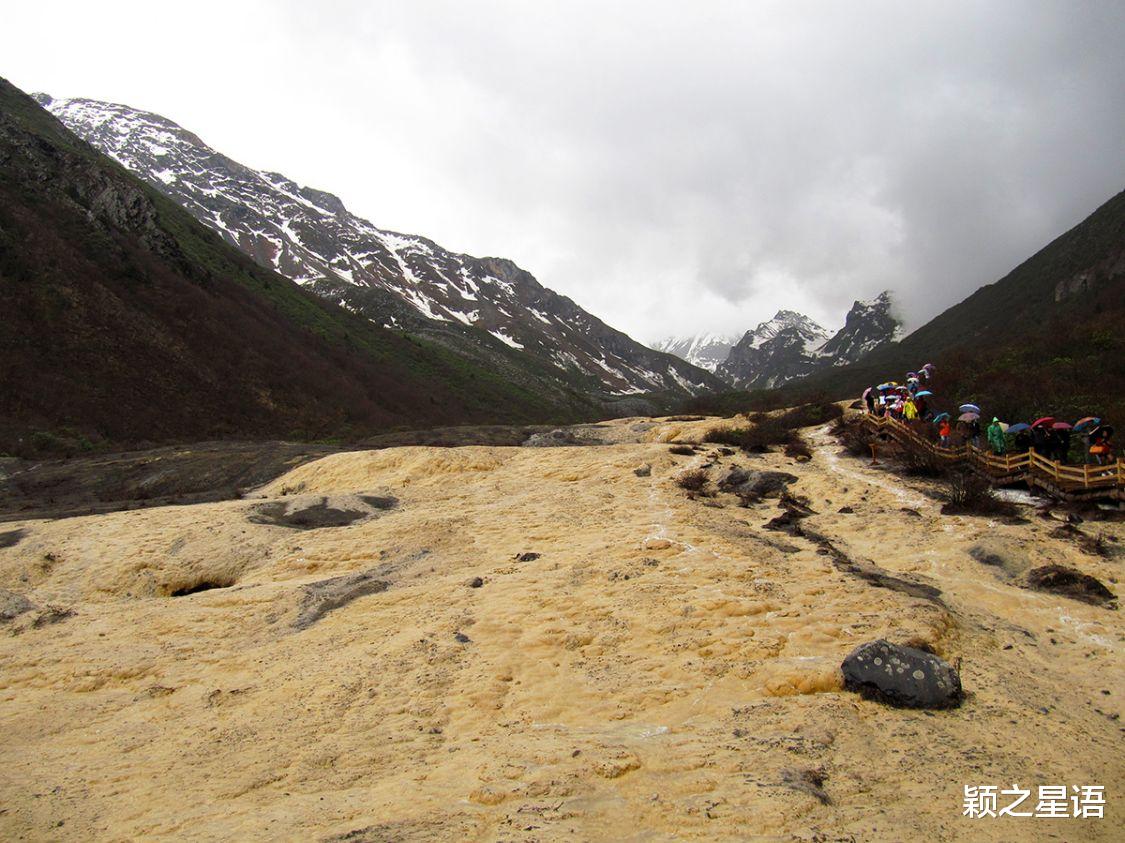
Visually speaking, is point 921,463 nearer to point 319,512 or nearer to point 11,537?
point 319,512

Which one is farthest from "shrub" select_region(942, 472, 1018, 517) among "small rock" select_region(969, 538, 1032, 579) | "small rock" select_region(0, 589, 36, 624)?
"small rock" select_region(0, 589, 36, 624)

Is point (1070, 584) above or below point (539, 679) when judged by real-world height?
above

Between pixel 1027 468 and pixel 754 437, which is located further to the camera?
pixel 754 437

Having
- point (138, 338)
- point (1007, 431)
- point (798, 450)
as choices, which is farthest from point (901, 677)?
point (138, 338)

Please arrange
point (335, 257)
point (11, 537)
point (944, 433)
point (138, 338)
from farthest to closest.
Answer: point (335, 257)
point (138, 338)
point (944, 433)
point (11, 537)

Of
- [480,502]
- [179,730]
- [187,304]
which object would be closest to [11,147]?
[187,304]

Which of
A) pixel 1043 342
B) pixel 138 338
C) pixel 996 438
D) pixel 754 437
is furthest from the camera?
pixel 138 338

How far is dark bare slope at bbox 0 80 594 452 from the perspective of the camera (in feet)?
128

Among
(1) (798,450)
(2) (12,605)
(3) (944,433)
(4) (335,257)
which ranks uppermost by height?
(4) (335,257)

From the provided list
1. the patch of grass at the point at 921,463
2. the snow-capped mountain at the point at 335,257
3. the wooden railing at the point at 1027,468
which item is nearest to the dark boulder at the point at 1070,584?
the wooden railing at the point at 1027,468

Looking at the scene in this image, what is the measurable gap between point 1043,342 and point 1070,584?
111 feet

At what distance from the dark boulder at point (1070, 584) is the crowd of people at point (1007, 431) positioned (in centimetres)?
682

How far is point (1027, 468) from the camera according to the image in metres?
16.9

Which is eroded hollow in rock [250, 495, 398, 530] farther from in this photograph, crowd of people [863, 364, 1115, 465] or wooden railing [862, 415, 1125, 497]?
crowd of people [863, 364, 1115, 465]
